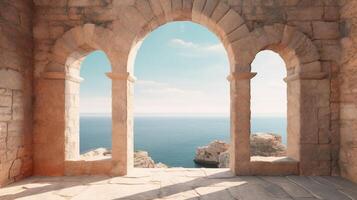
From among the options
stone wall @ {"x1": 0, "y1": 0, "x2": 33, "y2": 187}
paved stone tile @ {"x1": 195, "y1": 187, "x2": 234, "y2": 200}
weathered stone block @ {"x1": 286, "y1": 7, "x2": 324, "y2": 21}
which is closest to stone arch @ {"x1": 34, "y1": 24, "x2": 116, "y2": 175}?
stone wall @ {"x1": 0, "y1": 0, "x2": 33, "y2": 187}

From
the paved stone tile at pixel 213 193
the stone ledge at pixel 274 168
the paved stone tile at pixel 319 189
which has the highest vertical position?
the stone ledge at pixel 274 168

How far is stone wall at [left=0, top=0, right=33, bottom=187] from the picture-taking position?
341 cm

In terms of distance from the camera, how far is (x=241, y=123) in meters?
3.97

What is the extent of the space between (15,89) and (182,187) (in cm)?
307

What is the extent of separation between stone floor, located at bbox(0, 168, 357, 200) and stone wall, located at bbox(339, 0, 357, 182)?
1.14 ft

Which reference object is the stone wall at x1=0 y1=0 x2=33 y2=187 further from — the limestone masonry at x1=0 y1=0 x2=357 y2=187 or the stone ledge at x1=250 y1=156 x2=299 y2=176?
the stone ledge at x1=250 y1=156 x2=299 y2=176

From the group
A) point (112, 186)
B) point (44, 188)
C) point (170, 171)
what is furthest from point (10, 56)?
point (170, 171)

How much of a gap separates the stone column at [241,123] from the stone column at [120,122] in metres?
1.90

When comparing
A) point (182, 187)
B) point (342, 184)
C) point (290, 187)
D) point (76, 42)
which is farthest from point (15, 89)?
point (342, 184)

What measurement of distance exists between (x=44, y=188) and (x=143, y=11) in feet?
10.6

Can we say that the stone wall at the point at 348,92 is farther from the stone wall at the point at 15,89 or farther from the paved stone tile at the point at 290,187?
the stone wall at the point at 15,89

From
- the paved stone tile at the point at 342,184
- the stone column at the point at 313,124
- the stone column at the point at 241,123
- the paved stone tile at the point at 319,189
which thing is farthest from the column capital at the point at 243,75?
the paved stone tile at the point at 342,184

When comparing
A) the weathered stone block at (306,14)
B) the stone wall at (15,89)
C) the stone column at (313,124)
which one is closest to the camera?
the stone wall at (15,89)

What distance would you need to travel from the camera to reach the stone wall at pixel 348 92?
3.63 m
